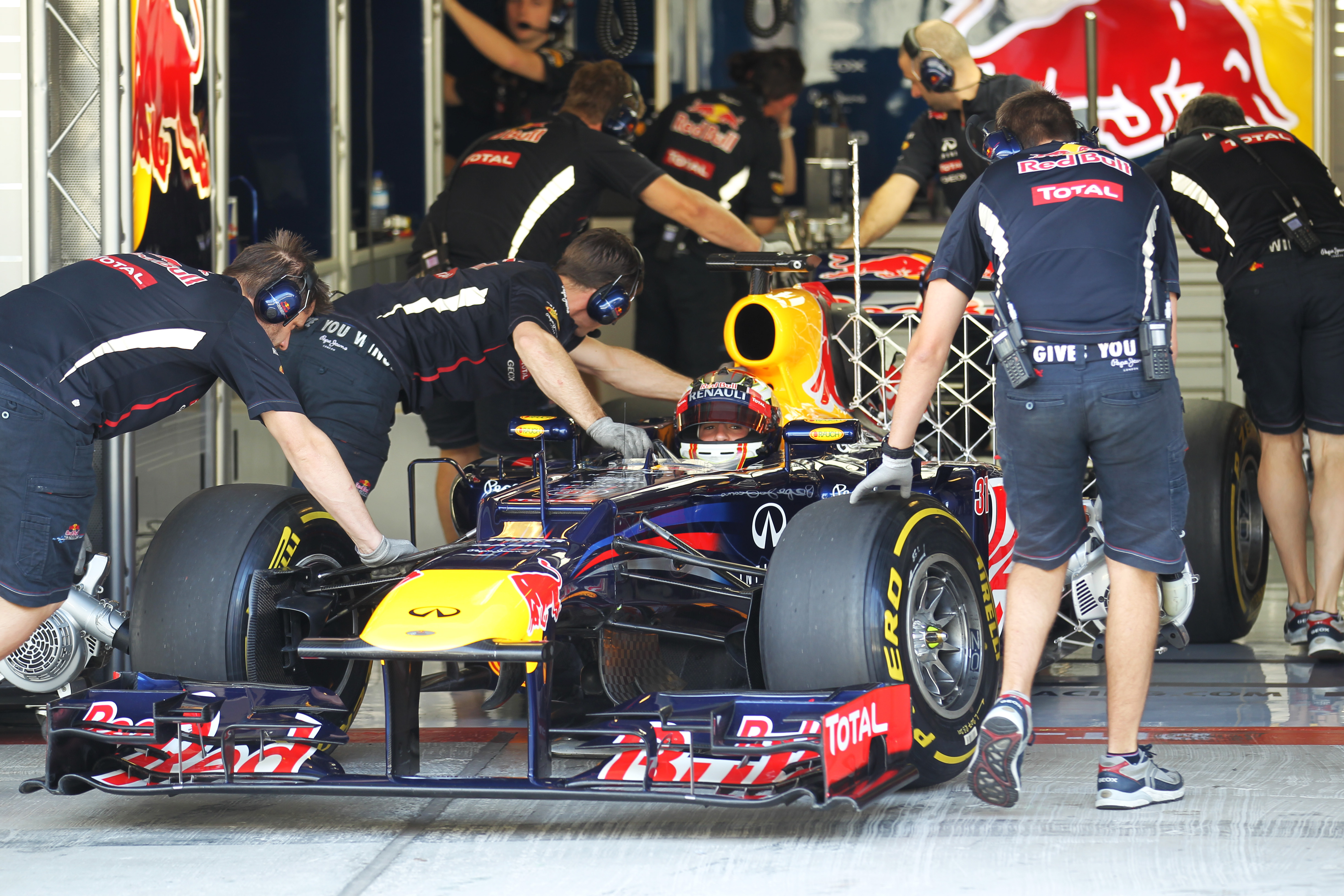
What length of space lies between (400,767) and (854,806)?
100 centimetres

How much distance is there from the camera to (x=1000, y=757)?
3.92 m

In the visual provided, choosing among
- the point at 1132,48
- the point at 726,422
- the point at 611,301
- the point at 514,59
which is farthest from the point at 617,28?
the point at 726,422

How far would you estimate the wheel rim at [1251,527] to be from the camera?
636 centimetres

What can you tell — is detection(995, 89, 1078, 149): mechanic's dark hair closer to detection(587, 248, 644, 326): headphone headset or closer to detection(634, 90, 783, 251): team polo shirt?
detection(587, 248, 644, 326): headphone headset

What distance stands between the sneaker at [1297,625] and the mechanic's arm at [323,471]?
3283 millimetres

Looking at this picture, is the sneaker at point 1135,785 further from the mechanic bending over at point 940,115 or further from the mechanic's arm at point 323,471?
the mechanic bending over at point 940,115

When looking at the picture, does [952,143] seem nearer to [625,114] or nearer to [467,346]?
[625,114]

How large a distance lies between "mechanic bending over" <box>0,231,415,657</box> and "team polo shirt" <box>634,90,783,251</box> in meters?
4.59

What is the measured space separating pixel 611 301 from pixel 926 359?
1471mm

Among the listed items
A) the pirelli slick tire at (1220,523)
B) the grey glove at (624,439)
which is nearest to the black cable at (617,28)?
the pirelli slick tire at (1220,523)

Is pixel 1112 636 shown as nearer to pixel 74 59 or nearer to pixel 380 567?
pixel 380 567

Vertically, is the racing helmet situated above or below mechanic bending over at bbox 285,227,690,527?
below

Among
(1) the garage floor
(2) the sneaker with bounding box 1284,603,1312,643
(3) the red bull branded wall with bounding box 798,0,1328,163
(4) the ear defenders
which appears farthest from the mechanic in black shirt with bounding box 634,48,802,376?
(1) the garage floor

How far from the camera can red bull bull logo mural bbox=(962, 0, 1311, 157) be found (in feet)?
33.6
